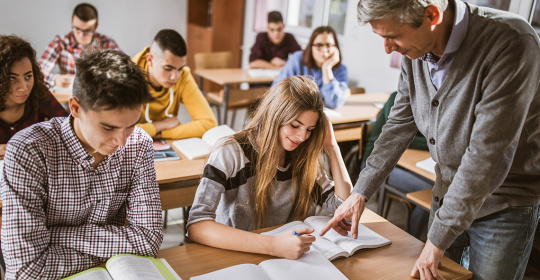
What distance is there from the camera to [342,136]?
3.38 meters

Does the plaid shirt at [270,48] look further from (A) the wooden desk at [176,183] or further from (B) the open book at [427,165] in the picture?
(A) the wooden desk at [176,183]

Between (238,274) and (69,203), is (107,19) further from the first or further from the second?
(238,274)

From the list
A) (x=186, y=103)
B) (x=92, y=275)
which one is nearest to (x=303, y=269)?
(x=92, y=275)

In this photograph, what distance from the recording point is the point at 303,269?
4.19 ft

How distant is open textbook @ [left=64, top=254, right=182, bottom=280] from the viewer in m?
1.13

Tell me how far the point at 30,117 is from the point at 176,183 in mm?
790

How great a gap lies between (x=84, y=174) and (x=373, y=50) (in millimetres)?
3996

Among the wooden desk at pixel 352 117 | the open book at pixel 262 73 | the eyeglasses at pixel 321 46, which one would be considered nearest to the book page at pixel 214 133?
the wooden desk at pixel 352 117

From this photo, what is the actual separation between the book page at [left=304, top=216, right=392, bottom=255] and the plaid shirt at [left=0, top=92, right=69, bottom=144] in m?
1.39

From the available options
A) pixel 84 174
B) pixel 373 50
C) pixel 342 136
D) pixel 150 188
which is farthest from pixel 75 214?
pixel 373 50

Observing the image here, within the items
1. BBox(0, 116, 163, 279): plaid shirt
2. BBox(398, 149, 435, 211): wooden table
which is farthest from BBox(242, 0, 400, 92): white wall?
BBox(0, 116, 163, 279): plaid shirt

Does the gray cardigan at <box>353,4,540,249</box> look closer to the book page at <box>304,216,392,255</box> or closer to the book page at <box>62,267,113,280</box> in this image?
the book page at <box>304,216,392,255</box>

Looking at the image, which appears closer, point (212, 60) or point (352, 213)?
point (352, 213)

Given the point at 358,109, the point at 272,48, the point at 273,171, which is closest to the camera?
the point at 273,171
